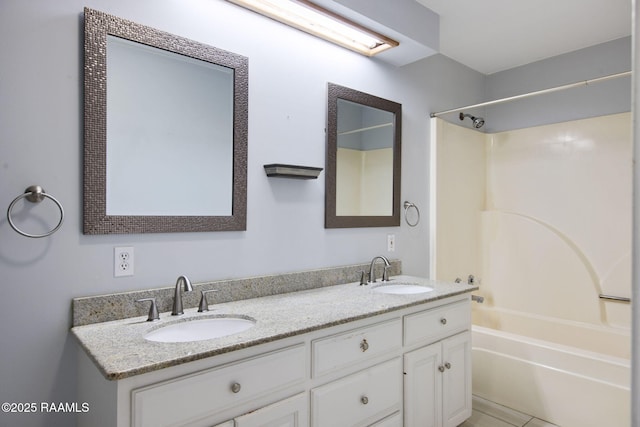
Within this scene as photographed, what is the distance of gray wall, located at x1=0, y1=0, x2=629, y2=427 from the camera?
1.24 metres

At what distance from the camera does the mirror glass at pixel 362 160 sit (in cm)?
213

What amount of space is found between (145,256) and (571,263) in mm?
2903

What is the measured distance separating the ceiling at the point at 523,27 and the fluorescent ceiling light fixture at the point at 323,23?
15.3 inches

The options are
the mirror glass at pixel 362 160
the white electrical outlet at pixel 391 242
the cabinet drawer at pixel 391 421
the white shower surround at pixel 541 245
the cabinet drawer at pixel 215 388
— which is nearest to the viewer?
the cabinet drawer at pixel 215 388

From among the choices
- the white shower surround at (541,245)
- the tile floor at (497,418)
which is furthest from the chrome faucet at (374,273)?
the tile floor at (497,418)

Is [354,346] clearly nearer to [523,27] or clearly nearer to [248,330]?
[248,330]

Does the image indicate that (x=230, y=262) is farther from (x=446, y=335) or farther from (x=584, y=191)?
(x=584, y=191)

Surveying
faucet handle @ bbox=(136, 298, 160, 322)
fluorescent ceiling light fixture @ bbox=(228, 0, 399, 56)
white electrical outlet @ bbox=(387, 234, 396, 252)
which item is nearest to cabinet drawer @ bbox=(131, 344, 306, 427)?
faucet handle @ bbox=(136, 298, 160, 322)

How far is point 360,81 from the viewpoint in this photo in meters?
2.28

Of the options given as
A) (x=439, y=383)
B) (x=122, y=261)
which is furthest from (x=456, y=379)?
(x=122, y=261)

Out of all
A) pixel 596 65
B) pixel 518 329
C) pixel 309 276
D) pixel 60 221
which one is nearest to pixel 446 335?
pixel 309 276

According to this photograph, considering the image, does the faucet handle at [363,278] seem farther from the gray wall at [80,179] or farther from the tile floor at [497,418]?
the tile floor at [497,418]

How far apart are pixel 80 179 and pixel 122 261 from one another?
33 cm

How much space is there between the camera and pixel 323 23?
193 cm
